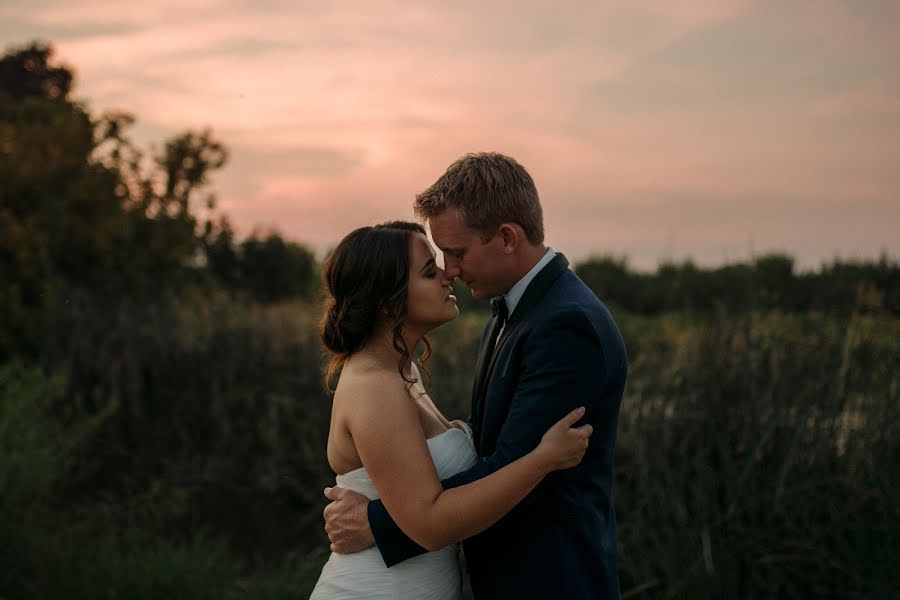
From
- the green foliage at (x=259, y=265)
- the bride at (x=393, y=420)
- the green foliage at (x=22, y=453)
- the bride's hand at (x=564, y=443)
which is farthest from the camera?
the green foliage at (x=259, y=265)

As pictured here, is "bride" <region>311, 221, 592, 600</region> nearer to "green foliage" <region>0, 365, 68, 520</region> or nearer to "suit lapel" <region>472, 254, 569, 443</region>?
"suit lapel" <region>472, 254, 569, 443</region>

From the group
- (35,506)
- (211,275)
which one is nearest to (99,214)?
(211,275)

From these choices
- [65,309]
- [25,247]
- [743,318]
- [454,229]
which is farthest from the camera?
[25,247]

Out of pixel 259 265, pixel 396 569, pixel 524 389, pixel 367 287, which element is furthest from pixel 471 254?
pixel 259 265

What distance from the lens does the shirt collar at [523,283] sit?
3.12 meters

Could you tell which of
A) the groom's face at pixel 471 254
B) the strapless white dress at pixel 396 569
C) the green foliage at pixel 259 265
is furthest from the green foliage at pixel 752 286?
the green foliage at pixel 259 265

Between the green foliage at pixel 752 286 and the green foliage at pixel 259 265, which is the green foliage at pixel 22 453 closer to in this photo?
the green foliage at pixel 752 286

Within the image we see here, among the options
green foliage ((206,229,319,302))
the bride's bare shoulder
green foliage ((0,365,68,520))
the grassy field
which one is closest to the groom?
the bride's bare shoulder

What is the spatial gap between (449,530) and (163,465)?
595cm

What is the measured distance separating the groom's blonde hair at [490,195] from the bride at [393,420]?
18 centimetres

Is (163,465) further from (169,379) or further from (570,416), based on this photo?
(570,416)

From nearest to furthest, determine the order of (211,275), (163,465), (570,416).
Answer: (570,416), (163,465), (211,275)

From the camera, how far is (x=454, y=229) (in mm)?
3184

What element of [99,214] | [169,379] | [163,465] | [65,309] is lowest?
[163,465]
